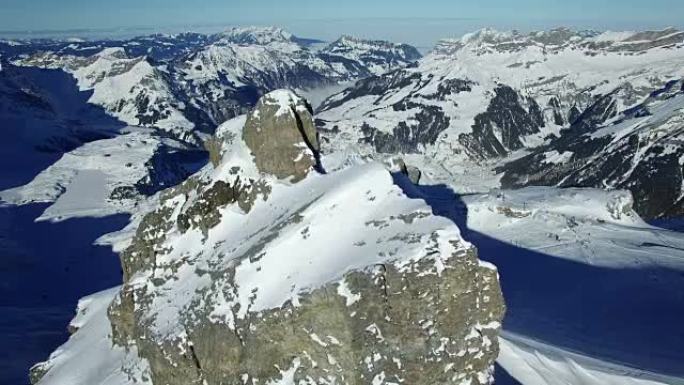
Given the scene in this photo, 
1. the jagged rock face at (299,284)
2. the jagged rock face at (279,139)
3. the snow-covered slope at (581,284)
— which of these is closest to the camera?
the jagged rock face at (299,284)

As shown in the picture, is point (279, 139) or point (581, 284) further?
point (581, 284)

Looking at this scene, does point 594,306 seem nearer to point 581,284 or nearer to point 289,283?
point 581,284

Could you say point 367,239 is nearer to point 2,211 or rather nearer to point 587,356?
point 587,356

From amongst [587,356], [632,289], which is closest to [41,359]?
[587,356]

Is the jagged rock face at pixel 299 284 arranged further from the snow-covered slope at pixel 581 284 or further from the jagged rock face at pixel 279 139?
the snow-covered slope at pixel 581 284

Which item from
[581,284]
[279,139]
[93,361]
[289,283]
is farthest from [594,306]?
[93,361]

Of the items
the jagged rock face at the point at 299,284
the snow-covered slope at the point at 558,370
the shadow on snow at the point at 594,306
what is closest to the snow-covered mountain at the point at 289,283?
the jagged rock face at the point at 299,284

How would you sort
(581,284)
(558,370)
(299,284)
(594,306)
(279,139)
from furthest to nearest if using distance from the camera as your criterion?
1. (581,284)
2. (594,306)
3. (279,139)
4. (558,370)
5. (299,284)

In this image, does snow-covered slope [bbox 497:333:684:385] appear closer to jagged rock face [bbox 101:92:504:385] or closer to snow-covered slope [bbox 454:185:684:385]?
snow-covered slope [bbox 454:185:684:385]
